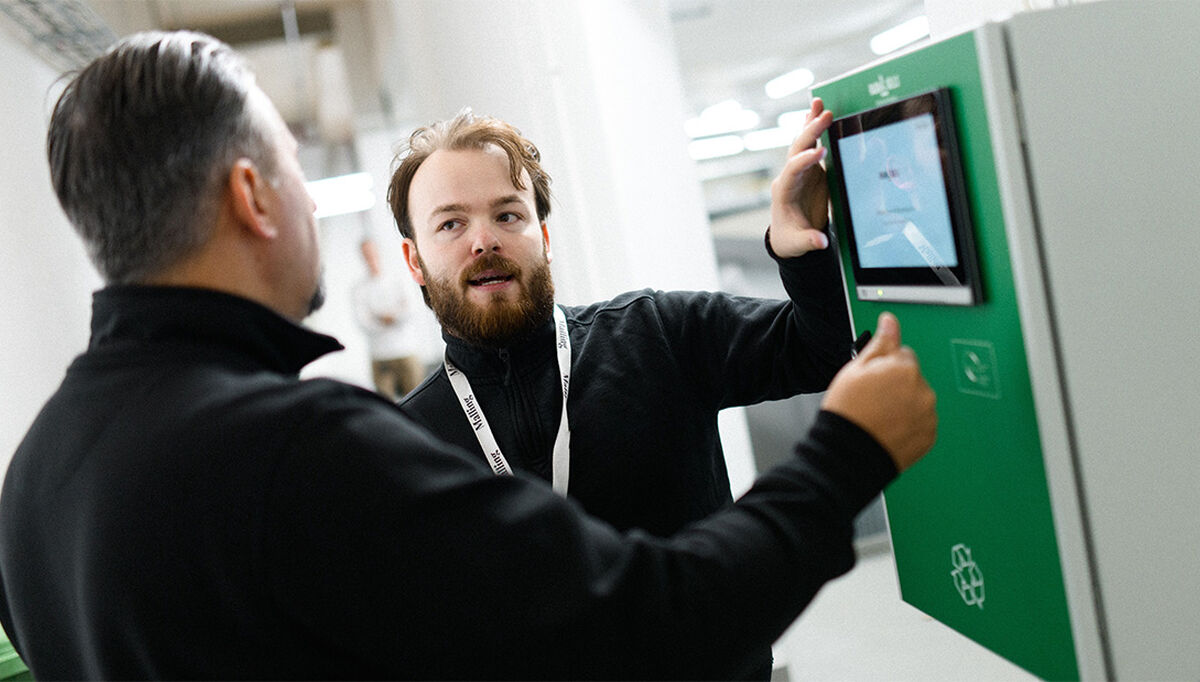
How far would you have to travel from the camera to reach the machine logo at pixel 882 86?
51.2 inches

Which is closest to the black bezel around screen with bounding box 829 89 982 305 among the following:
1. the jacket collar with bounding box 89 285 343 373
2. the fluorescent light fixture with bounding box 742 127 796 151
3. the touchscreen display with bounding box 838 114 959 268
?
the touchscreen display with bounding box 838 114 959 268

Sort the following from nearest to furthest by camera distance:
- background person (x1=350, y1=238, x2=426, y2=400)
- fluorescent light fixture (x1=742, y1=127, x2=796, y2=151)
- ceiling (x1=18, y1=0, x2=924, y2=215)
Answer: ceiling (x1=18, y1=0, x2=924, y2=215) → background person (x1=350, y1=238, x2=426, y2=400) → fluorescent light fixture (x1=742, y1=127, x2=796, y2=151)

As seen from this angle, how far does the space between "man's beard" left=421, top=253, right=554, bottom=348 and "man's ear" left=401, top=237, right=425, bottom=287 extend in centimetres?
16

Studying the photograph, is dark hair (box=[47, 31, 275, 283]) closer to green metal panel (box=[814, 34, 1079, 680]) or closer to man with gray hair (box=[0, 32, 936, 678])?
man with gray hair (box=[0, 32, 936, 678])

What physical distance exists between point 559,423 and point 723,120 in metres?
13.9

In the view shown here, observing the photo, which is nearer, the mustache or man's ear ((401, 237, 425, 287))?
the mustache

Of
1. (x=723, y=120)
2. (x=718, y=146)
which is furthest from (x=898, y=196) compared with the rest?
(x=723, y=120)

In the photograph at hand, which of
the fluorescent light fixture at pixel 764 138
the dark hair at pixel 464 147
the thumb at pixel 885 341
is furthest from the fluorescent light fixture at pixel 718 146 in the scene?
the thumb at pixel 885 341

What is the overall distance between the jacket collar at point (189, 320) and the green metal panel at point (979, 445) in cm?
81

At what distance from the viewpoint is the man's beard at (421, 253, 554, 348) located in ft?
6.11

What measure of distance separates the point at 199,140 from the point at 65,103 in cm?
19

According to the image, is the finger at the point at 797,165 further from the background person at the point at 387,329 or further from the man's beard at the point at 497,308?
the background person at the point at 387,329

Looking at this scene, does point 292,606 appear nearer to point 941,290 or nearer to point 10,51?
point 941,290

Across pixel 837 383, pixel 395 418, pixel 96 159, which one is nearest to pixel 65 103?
pixel 96 159
